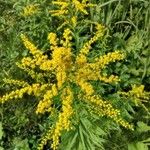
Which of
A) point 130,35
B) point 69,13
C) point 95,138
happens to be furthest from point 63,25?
point 95,138

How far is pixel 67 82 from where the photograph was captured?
111 inches

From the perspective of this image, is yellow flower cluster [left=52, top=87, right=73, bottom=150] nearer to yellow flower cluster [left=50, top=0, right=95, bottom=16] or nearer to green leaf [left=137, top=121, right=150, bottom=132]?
yellow flower cluster [left=50, top=0, right=95, bottom=16]

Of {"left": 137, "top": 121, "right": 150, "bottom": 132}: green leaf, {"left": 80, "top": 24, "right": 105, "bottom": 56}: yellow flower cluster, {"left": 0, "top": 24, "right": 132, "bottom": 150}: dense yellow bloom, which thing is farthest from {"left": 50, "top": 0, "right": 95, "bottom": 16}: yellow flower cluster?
{"left": 137, "top": 121, "right": 150, "bottom": 132}: green leaf

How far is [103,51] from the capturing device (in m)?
3.35

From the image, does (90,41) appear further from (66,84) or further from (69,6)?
(69,6)

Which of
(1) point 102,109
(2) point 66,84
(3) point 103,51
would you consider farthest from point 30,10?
(1) point 102,109

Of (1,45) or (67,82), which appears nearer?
(67,82)

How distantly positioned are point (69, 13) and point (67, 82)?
0.77 m

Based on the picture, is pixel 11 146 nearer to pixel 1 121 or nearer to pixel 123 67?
pixel 1 121

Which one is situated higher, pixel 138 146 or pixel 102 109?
pixel 102 109

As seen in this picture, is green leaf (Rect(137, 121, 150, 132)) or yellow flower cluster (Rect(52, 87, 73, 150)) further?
green leaf (Rect(137, 121, 150, 132))

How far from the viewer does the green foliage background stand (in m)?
3.35

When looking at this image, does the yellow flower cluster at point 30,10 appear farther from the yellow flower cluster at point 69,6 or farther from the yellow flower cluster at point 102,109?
the yellow flower cluster at point 102,109

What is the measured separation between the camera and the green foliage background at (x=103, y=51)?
335 centimetres
